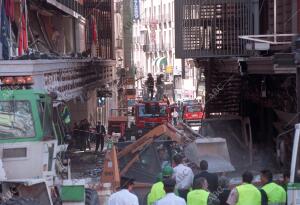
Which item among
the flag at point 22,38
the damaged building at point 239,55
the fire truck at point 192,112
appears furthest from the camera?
the fire truck at point 192,112

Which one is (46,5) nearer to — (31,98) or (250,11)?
(250,11)

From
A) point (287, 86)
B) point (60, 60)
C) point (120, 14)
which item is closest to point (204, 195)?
point (287, 86)

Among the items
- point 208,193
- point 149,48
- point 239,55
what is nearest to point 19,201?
point 208,193

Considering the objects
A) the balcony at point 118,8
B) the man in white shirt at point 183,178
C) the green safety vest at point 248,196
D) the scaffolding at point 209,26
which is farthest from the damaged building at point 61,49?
the balcony at point 118,8

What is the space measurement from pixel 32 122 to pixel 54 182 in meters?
1.30

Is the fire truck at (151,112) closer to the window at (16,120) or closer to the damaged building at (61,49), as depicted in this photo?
the damaged building at (61,49)

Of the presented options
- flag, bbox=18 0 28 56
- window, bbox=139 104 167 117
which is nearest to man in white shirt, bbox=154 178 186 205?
flag, bbox=18 0 28 56

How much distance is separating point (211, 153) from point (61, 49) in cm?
2778

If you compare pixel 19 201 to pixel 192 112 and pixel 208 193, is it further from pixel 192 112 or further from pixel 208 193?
pixel 192 112

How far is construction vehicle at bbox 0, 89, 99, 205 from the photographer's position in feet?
40.4

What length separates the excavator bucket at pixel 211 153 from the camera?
1964cm

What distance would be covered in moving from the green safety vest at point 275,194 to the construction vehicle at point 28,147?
9.91 feet

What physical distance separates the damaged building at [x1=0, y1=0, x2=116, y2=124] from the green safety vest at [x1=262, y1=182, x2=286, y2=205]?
4574mm

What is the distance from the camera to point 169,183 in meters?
10.2
